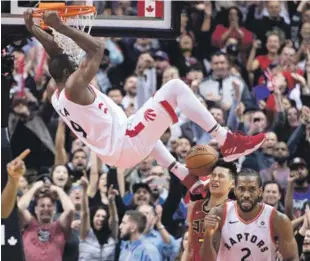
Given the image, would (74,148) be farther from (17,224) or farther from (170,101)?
(170,101)

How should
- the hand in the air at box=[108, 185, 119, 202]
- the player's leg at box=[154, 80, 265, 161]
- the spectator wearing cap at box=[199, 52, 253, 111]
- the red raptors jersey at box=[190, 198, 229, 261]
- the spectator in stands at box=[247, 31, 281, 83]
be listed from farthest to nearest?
the spectator in stands at box=[247, 31, 281, 83] → the spectator wearing cap at box=[199, 52, 253, 111] → the hand in the air at box=[108, 185, 119, 202] → the red raptors jersey at box=[190, 198, 229, 261] → the player's leg at box=[154, 80, 265, 161]

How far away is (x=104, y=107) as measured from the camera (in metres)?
10.1

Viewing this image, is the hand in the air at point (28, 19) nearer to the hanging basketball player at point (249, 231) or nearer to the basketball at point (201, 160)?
the basketball at point (201, 160)

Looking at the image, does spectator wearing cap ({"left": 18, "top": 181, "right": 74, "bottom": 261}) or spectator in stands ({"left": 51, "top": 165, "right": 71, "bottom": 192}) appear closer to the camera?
spectator wearing cap ({"left": 18, "top": 181, "right": 74, "bottom": 261})

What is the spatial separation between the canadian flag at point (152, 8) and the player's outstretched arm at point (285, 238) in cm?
214

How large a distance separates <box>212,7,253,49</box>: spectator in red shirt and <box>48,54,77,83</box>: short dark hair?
6760 millimetres

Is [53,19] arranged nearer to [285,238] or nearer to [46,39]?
[46,39]

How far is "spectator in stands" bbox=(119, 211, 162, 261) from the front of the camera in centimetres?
1296

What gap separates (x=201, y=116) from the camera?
10.2 m

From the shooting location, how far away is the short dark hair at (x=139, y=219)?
13.0 meters

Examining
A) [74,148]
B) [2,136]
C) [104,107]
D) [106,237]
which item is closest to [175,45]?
[74,148]

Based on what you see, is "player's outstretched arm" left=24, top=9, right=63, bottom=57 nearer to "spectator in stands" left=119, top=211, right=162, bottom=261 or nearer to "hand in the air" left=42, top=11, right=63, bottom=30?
"hand in the air" left=42, top=11, right=63, bottom=30

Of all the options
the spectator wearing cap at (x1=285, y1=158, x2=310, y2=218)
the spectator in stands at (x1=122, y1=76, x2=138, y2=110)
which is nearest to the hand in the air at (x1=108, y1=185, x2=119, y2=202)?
the spectator wearing cap at (x1=285, y1=158, x2=310, y2=218)

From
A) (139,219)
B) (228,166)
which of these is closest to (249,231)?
(228,166)
